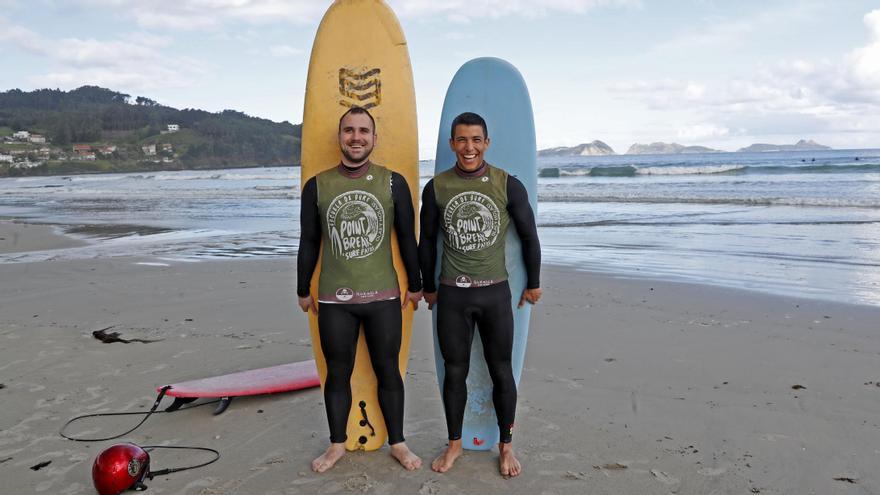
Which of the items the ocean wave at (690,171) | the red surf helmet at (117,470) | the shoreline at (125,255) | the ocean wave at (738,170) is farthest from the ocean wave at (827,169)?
the red surf helmet at (117,470)

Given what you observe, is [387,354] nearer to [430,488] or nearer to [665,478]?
[430,488]

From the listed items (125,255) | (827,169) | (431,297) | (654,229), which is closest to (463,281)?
(431,297)

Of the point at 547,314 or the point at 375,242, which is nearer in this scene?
the point at 375,242

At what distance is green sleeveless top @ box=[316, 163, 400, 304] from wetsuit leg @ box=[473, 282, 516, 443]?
1.44 ft

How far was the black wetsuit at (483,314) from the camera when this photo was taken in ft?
9.12

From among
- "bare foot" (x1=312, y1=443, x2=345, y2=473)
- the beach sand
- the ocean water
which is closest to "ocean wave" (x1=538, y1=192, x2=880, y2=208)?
the ocean water

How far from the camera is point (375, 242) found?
2.78m

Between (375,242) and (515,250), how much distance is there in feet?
2.30

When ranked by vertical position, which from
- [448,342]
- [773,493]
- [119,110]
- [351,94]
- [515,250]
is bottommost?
[773,493]

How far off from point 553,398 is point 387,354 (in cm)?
121

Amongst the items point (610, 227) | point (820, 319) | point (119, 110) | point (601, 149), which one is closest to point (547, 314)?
point (820, 319)

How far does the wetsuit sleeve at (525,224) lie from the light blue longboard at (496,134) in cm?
25

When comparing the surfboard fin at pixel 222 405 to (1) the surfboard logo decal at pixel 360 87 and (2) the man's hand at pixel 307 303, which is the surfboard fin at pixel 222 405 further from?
(1) the surfboard logo decal at pixel 360 87

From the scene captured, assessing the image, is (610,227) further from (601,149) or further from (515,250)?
(601,149)
